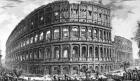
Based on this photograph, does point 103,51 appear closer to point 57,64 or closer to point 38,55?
point 57,64

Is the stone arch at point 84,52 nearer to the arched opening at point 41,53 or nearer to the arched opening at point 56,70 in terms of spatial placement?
the arched opening at point 56,70

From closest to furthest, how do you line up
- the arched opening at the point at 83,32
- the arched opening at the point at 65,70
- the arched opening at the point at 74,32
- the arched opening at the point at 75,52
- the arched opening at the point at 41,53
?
the arched opening at the point at 65,70 → the arched opening at the point at 75,52 → the arched opening at the point at 74,32 → the arched opening at the point at 83,32 → the arched opening at the point at 41,53

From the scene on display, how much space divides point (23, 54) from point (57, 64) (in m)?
6.60

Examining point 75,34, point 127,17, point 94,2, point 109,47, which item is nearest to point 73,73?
point 75,34

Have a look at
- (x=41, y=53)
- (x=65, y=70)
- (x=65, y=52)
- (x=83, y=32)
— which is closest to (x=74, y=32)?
(x=83, y=32)

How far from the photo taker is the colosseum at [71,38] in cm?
1827

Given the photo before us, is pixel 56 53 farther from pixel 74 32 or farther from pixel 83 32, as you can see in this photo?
pixel 83 32

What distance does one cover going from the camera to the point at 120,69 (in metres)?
17.9

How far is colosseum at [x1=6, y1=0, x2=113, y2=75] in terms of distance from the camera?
59.9 feet

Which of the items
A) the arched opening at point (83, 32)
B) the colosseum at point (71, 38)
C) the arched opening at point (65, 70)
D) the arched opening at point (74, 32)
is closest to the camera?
the arched opening at point (65, 70)

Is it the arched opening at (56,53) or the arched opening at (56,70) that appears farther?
the arched opening at (56,53)

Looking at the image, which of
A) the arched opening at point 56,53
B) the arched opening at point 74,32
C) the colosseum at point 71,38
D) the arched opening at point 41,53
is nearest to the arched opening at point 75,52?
the colosseum at point 71,38

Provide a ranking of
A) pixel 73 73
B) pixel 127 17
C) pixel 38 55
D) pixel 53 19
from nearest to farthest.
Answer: pixel 127 17, pixel 73 73, pixel 53 19, pixel 38 55

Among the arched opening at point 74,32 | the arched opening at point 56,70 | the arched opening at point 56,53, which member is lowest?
the arched opening at point 56,70
